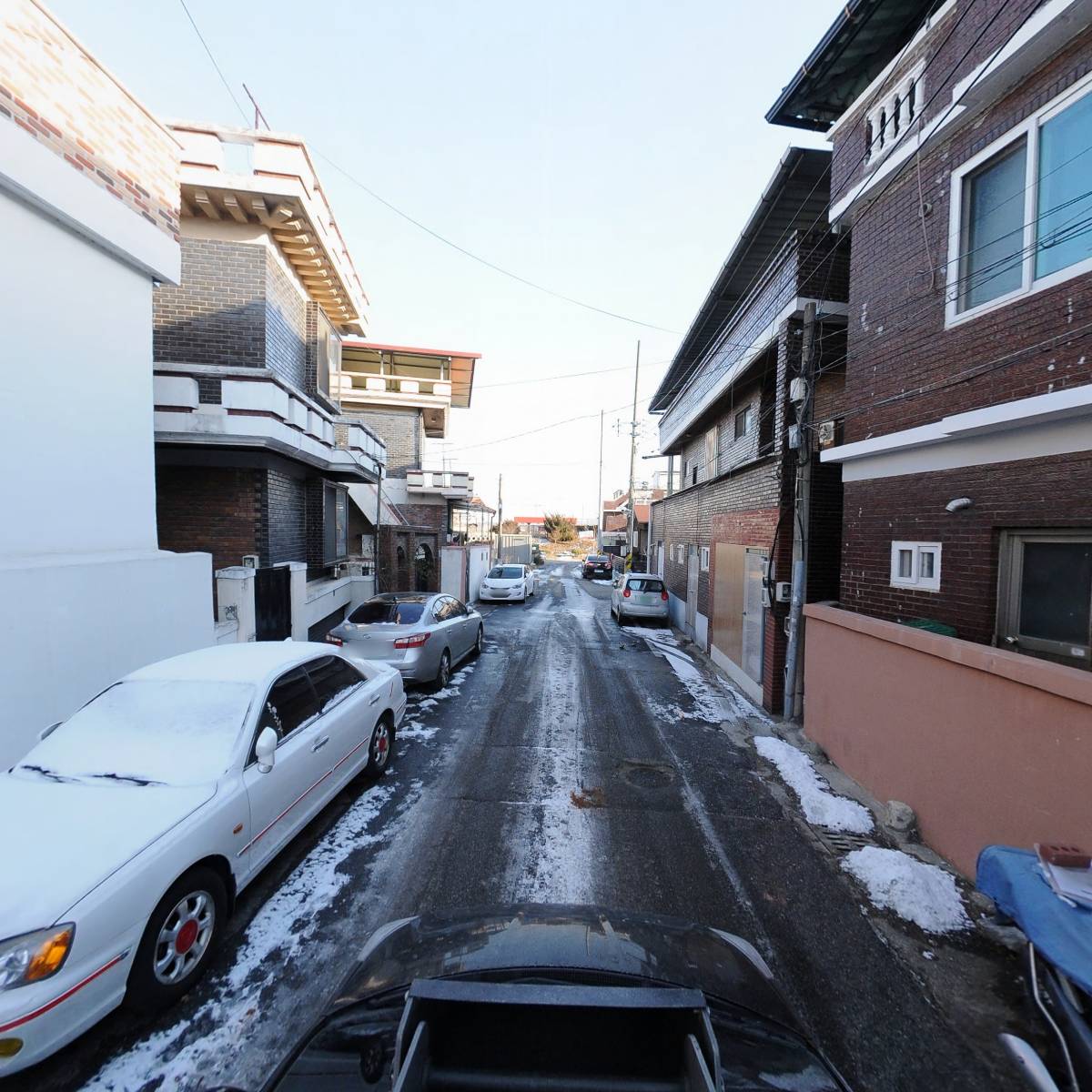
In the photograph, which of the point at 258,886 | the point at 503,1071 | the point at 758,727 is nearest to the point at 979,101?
the point at 758,727

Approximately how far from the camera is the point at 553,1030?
159 centimetres

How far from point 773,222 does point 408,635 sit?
864 centimetres

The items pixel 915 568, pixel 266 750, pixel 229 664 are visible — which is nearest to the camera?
pixel 266 750

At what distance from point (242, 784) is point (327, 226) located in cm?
1101

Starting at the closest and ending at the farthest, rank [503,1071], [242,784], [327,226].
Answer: [503,1071] → [242,784] → [327,226]

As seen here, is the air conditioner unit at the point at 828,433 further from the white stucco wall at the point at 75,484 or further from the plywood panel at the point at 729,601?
the white stucco wall at the point at 75,484

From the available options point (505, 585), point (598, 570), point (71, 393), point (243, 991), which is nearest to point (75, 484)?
point (71, 393)

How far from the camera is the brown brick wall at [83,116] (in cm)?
540

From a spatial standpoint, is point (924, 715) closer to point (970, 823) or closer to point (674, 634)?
point (970, 823)

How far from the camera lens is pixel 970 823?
12.7ft

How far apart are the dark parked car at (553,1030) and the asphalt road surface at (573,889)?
1.17m

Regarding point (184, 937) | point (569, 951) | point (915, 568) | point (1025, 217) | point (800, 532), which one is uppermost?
point (1025, 217)

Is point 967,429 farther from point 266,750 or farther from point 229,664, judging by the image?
point 229,664

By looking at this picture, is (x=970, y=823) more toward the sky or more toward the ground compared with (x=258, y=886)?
more toward the sky
